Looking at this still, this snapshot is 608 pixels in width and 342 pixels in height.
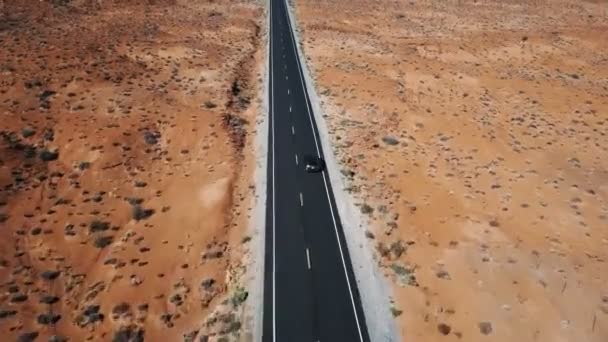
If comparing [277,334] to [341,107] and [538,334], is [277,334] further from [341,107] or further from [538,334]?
[341,107]

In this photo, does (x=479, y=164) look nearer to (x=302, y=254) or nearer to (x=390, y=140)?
(x=390, y=140)

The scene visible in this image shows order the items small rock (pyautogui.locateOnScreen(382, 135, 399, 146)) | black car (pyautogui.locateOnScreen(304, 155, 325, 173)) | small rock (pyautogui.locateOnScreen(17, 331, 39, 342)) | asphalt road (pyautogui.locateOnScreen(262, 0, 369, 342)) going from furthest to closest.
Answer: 1. small rock (pyautogui.locateOnScreen(382, 135, 399, 146))
2. black car (pyautogui.locateOnScreen(304, 155, 325, 173))
3. asphalt road (pyautogui.locateOnScreen(262, 0, 369, 342))
4. small rock (pyautogui.locateOnScreen(17, 331, 39, 342))

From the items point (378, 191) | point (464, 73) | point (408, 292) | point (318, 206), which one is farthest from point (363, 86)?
point (408, 292)

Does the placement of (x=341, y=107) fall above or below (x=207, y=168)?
above

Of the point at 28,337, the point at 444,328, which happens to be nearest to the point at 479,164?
the point at 444,328

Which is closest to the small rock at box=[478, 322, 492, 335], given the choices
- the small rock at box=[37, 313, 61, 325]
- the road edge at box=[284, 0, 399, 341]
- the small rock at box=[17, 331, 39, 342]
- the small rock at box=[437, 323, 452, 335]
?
the small rock at box=[437, 323, 452, 335]

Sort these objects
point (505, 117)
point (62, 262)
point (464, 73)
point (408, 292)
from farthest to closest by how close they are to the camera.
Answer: point (464, 73), point (505, 117), point (62, 262), point (408, 292)

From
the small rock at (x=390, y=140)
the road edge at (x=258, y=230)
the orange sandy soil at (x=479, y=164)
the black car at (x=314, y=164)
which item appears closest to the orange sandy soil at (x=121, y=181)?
the road edge at (x=258, y=230)

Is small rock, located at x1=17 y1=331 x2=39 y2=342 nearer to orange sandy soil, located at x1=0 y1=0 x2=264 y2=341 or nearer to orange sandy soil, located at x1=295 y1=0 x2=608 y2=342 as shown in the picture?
orange sandy soil, located at x1=0 y1=0 x2=264 y2=341
